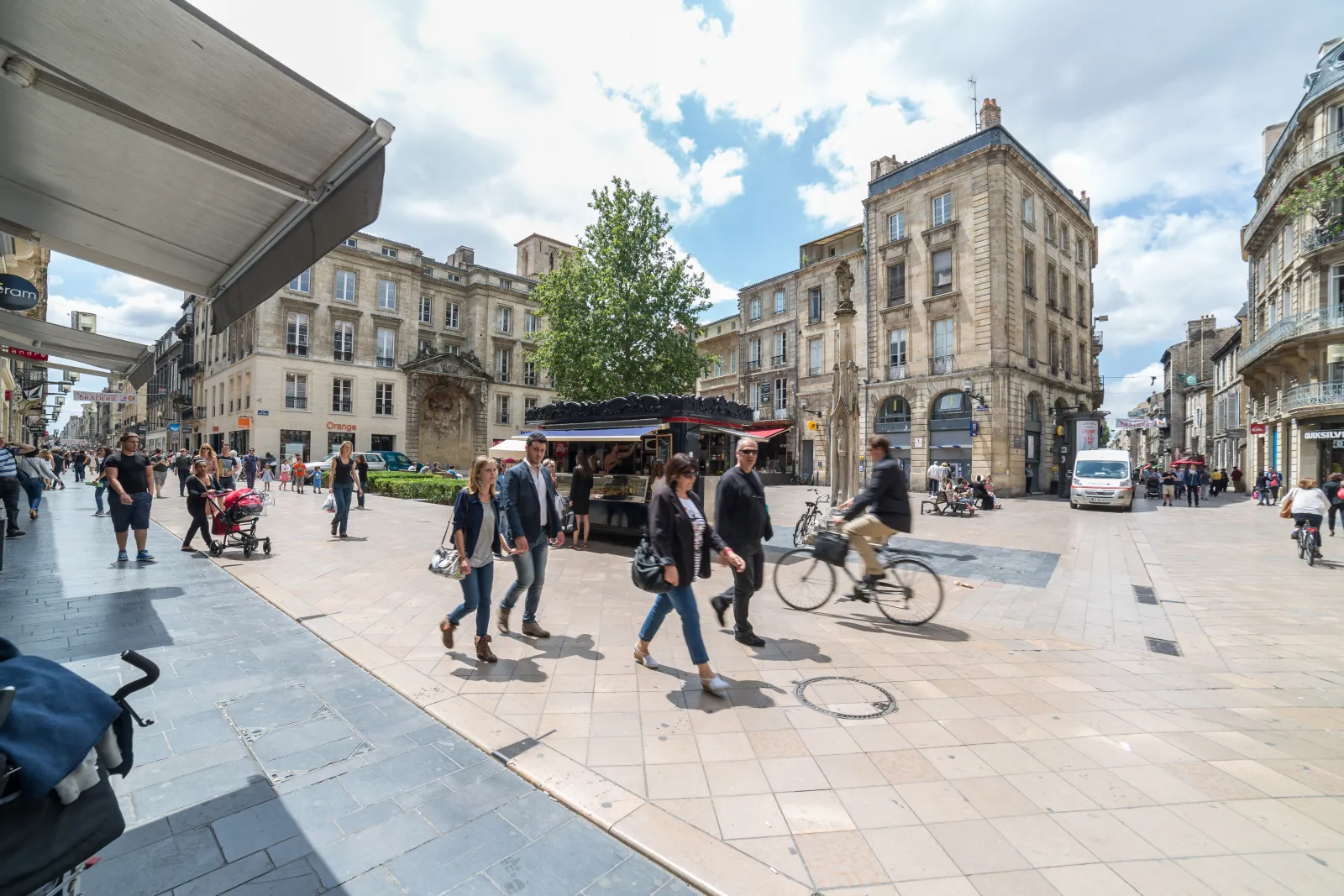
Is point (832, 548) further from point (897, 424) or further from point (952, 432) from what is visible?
point (897, 424)

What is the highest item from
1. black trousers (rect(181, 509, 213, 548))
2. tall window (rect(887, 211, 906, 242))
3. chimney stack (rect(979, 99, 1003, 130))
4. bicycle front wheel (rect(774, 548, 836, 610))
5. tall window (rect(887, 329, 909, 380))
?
chimney stack (rect(979, 99, 1003, 130))

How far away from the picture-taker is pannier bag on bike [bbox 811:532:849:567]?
5844 mm

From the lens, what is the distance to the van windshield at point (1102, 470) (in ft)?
64.7

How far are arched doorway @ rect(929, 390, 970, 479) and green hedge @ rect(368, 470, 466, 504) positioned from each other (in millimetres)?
20891

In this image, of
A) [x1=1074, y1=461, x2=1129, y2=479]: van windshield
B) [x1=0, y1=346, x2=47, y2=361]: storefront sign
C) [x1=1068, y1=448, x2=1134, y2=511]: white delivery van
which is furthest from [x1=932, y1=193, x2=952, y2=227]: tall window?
[x1=0, y1=346, x2=47, y2=361]: storefront sign

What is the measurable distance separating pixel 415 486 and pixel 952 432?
23.0m

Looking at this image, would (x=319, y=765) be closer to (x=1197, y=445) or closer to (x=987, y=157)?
(x=987, y=157)

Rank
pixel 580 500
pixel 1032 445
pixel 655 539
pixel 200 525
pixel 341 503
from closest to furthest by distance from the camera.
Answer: pixel 655 539, pixel 200 525, pixel 341 503, pixel 580 500, pixel 1032 445

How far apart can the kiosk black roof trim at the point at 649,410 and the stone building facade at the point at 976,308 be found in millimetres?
18428

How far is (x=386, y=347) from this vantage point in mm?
35125

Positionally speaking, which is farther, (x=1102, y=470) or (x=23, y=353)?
(x=1102, y=470)

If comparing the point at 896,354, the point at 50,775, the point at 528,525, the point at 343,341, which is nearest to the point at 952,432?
the point at 896,354

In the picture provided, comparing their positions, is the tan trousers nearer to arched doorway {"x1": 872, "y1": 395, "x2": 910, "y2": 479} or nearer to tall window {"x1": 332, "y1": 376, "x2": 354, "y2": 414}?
arched doorway {"x1": 872, "y1": 395, "x2": 910, "y2": 479}

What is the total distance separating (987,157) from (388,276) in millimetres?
32638
